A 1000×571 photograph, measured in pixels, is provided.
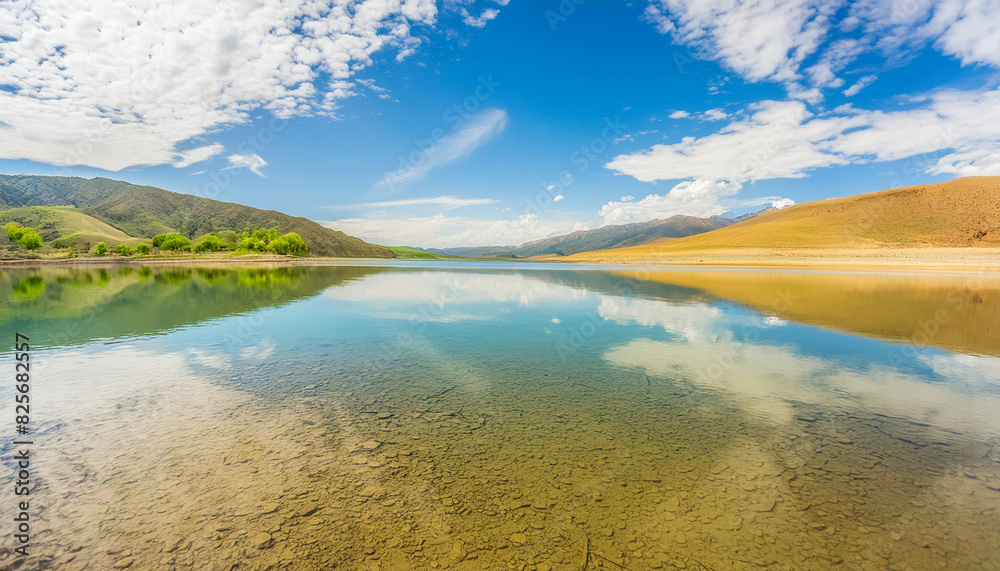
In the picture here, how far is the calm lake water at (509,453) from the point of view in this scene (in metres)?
4.87

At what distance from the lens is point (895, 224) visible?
351ft

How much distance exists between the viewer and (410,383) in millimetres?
11078

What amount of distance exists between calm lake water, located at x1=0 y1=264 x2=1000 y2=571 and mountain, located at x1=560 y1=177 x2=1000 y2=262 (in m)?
106

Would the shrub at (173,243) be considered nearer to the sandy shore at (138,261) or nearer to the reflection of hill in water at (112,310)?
the sandy shore at (138,261)

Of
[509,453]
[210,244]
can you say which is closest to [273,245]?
[210,244]

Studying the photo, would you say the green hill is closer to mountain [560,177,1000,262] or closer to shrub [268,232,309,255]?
shrub [268,232,309,255]

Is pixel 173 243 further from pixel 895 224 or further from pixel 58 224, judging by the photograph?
pixel 895 224

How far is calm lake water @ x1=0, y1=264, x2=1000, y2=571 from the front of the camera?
16.0 feet

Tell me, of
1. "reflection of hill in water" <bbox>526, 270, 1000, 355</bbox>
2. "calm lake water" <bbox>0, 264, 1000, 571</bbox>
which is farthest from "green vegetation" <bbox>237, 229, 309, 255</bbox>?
"reflection of hill in water" <bbox>526, 270, 1000, 355</bbox>

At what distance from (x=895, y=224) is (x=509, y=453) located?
15207 cm

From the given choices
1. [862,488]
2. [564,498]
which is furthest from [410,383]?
[862,488]

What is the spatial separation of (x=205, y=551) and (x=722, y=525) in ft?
22.4

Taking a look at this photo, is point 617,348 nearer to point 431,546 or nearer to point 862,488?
point 862,488

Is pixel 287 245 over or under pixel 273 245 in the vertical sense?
over
